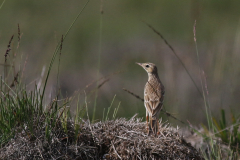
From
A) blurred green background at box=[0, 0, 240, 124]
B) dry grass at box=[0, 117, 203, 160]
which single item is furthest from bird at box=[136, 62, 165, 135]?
blurred green background at box=[0, 0, 240, 124]

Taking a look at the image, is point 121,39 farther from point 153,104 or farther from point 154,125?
point 154,125

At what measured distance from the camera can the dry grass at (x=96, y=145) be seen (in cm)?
387

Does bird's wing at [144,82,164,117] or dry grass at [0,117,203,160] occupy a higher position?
bird's wing at [144,82,164,117]

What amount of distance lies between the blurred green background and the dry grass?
5.62m

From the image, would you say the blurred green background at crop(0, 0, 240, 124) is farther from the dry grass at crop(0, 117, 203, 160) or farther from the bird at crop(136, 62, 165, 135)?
the dry grass at crop(0, 117, 203, 160)

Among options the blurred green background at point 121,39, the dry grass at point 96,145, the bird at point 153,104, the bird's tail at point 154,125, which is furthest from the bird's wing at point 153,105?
the blurred green background at point 121,39

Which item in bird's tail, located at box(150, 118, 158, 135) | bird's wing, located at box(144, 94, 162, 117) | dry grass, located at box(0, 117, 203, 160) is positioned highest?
bird's wing, located at box(144, 94, 162, 117)

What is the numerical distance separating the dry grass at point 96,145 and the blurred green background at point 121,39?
221 inches

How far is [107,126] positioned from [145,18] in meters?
8.64

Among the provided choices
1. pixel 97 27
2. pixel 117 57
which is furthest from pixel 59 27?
pixel 117 57

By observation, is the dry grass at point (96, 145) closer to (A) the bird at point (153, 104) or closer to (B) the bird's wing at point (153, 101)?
(A) the bird at point (153, 104)

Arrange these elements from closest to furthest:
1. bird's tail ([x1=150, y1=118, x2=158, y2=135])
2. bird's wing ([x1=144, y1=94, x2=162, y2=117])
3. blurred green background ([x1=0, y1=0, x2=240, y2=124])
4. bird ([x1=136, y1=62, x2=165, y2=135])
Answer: bird's tail ([x1=150, y1=118, x2=158, y2=135])
bird ([x1=136, y1=62, x2=165, y2=135])
bird's wing ([x1=144, y1=94, x2=162, y2=117])
blurred green background ([x1=0, y1=0, x2=240, y2=124])

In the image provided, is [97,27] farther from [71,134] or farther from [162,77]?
[71,134]

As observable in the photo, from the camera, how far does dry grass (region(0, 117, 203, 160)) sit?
3.87 metres
